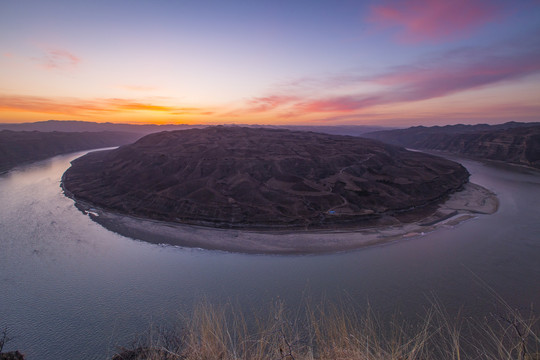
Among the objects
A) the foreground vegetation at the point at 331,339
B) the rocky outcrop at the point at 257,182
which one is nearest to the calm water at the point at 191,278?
the foreground vegetation at the point at 331,339

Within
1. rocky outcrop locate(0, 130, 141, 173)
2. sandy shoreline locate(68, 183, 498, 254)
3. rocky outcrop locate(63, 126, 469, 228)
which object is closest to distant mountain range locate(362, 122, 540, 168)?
rocky outcrop locate(63, 126, 469, 228)

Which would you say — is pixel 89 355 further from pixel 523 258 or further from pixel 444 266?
pixel 523 258

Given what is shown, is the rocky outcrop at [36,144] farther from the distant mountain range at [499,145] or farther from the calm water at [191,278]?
the distant mountain range at [499,145]

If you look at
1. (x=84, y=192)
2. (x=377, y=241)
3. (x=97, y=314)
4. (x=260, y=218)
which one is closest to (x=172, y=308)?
(x=97, y=314)

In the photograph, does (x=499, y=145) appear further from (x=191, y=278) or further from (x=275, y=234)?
(x=191, y=278)

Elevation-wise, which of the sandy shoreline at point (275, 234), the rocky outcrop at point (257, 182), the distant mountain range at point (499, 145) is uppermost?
the distant mountain range at point (499, 145)
